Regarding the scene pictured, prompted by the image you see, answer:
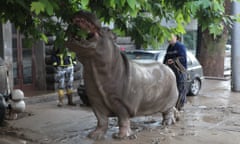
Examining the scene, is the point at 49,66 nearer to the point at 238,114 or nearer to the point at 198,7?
the point at 238,114

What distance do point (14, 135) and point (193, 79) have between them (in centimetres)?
670

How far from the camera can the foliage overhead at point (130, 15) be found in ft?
17.1

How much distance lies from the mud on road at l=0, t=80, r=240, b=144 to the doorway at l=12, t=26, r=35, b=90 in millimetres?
2075

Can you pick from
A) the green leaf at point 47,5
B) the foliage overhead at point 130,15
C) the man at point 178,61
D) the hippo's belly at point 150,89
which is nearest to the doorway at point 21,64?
the man at point 178,61

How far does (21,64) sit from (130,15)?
7.51m

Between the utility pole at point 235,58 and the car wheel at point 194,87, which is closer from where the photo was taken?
the car wheel at point 194,87

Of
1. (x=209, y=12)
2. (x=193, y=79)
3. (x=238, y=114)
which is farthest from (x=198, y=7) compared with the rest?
(x=193, y=79)

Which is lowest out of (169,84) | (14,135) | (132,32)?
(14,135)

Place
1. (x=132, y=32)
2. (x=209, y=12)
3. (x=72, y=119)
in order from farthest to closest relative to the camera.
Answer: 1. (x=72, y=119)
2. (x=132, y=32)
3. (x=209, y=12)

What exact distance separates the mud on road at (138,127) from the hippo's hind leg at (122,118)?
0.12 m

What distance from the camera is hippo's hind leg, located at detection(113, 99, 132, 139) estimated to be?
6.69 metres

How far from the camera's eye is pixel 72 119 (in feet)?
29.4

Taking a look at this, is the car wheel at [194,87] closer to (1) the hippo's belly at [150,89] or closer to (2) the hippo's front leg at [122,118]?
(1) the hippo's belly at [150,89]

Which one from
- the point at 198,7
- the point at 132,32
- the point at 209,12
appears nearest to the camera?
the point at 198,7
